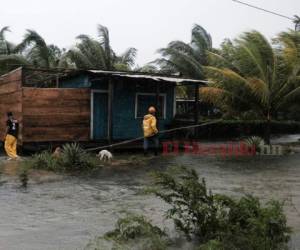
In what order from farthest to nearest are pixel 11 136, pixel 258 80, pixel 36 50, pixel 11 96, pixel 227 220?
pixel 36 50, pixel 258 80, pixel 11 96, pixel 11 136, pixel 227 220

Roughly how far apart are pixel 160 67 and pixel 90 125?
10.6m

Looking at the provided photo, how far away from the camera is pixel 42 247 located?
629cm

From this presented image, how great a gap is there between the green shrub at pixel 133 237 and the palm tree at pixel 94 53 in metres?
16.9

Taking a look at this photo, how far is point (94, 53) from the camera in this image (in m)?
24.1

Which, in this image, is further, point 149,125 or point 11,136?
point 149,125

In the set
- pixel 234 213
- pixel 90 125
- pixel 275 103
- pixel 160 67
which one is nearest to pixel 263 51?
pixel 275 103

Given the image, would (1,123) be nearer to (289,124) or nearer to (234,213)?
(234,213)

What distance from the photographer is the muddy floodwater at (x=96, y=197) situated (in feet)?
22.6

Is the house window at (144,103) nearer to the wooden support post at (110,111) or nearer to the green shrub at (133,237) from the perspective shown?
the wooden support post at (110,111)

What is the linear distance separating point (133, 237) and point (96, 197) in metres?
3.17

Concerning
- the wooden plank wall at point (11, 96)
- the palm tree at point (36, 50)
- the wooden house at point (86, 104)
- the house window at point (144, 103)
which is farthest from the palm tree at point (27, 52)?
the house window at point (144, 103)

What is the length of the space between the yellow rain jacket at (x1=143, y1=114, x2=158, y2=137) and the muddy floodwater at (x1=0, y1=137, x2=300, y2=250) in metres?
0.88

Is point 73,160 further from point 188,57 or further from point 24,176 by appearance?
point 188,57

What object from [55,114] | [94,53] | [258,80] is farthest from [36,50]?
[258,80]
